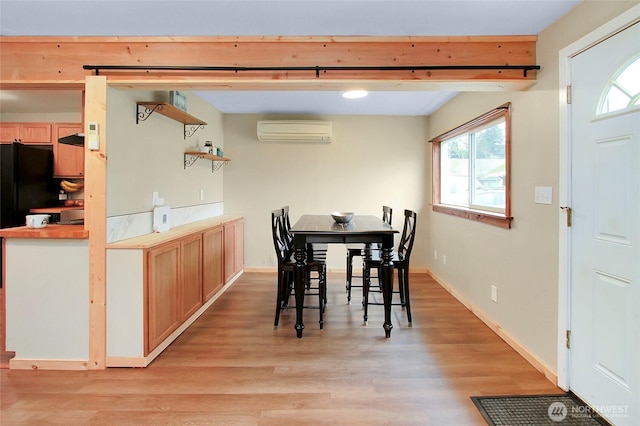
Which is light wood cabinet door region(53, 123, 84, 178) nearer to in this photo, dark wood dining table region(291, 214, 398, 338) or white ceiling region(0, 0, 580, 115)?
white ceiling region(0, 0, 580, 115)

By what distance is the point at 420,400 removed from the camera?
5.91 feet

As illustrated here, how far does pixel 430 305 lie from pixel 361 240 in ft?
4.34

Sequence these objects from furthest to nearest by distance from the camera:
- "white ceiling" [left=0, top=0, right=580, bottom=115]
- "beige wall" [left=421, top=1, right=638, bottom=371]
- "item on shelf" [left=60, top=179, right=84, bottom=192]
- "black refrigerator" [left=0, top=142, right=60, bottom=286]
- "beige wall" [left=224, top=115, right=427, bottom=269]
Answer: "beige wall" [left=224, top=115, right=427, bottom=269]
"item on shelf" [left=60, top=179, right=84, bottom=192]
"black refrigerator" [left=0, top=142, right=60, bottom=286]
"beige wall" [left=421, top=1, right=638, bottom=371]
"white ceiling" [left=0, top=0, right=580, bottom=115]

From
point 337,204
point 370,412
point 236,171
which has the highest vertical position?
point 236,171

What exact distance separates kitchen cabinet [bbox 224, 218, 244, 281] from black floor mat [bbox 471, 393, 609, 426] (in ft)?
9.72

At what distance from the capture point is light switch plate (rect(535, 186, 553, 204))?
2.01m

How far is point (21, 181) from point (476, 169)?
531 cm

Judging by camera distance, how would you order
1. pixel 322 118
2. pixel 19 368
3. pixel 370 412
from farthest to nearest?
1. pixel 322 118
2. pixel 19 368
3. pixel 370 412

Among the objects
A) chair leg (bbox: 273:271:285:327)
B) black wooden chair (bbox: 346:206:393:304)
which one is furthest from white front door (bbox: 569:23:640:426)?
chair leg (bbox: 273:271:285:327)

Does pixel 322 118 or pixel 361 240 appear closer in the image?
pixel 361 240

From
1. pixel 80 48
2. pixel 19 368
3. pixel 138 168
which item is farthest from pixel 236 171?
pixel 19 368

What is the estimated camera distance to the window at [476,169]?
276 centimetres

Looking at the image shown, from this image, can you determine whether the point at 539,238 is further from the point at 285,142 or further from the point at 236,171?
the point at 236,171

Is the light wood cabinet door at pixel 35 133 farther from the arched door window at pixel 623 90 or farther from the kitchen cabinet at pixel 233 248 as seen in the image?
the arched door window at pixel 623 90
